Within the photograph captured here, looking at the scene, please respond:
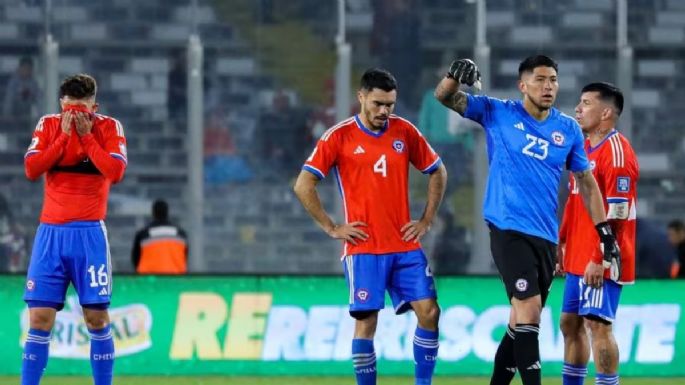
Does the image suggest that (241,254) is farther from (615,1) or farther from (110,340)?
(110,340)

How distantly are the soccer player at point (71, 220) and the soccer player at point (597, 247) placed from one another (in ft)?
9.28

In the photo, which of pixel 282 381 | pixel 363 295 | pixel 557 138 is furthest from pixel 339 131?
pixel 282 381

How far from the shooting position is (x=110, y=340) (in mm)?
10031

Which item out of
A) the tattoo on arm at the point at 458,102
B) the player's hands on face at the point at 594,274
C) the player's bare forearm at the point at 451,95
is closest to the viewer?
the player's bare forearm at the point at 451,95

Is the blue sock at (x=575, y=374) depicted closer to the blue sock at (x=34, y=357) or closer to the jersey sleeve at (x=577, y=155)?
the jersey sleeve at (x=577, y=155)

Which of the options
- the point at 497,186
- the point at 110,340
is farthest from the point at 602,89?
the point at 110,340

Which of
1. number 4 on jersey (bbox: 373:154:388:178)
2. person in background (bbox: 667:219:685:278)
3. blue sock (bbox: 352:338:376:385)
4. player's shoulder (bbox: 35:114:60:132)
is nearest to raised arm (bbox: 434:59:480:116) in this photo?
number 4 on jersey (bbox: 373:154:388:178)

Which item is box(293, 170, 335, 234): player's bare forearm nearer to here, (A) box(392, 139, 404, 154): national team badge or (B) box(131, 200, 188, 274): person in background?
(A) box(392, 139, 404, 154): national team badge

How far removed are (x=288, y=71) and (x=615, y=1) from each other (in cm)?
358

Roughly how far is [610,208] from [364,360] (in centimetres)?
174

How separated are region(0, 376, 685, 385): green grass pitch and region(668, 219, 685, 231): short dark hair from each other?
3493mm

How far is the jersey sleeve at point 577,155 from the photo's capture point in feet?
30.7

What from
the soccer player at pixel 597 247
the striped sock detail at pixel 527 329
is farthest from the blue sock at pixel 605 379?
the striped sock detail at pixel 527 329

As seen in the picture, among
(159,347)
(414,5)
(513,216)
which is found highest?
(414,5)
